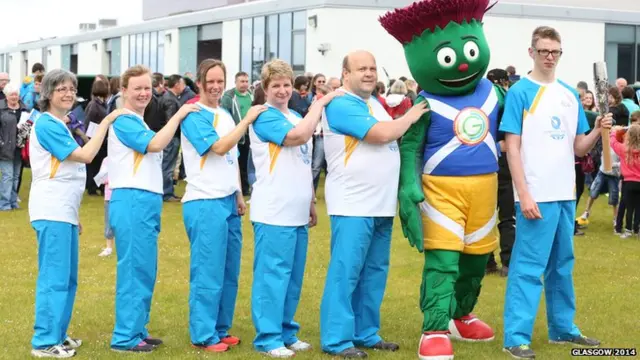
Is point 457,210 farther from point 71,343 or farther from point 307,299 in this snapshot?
point 71,343

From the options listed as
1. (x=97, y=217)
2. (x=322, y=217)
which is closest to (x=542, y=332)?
(x=322, y=217)

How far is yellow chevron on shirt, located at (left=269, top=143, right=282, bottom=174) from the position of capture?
6.30 metres

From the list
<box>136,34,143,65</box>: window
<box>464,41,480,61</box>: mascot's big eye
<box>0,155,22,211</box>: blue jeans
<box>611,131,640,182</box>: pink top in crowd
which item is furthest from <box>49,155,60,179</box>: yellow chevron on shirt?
<box>136,34,143,65</box>: window

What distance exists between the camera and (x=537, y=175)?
6.33 m

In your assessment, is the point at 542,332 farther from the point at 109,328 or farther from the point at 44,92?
the point at 44,92

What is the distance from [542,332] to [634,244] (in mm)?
5163

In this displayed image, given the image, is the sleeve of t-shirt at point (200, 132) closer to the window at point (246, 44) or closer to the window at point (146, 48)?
the window at point (246, 44)

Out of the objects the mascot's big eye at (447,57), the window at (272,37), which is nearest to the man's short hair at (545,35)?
the mascot's big eye at (447,57)

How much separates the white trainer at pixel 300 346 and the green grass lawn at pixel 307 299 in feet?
0.23

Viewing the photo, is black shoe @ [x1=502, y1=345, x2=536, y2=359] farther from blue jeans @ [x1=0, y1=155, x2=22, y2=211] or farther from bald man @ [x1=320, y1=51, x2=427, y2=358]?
blue jeans @ [x1=0, y1=155, x2=22, y2=211]

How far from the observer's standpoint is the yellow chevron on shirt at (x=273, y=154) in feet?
20.7

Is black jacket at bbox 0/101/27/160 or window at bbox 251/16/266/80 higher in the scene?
window at bbox 251/16/266/80

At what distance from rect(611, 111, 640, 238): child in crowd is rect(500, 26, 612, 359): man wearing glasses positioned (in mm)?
5760

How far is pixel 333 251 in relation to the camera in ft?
20.7
